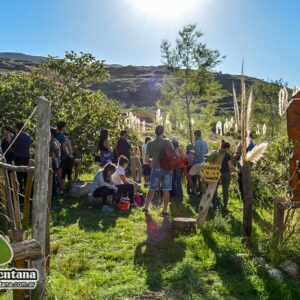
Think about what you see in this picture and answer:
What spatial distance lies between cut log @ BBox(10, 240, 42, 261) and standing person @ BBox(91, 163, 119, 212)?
18.5 ft

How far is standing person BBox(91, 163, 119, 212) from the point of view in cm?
998

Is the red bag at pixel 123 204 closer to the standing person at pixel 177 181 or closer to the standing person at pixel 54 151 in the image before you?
the standing person at pixel 54 151

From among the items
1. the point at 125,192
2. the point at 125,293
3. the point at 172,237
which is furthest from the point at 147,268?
the point at 125,192

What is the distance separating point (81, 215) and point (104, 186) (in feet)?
3.04

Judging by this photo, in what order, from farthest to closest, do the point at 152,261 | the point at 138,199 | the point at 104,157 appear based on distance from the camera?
1. the point at 104,157
2. the point at 138,199
3. the point at 152,261

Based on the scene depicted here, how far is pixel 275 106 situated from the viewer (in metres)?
27.7

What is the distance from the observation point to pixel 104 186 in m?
9.98

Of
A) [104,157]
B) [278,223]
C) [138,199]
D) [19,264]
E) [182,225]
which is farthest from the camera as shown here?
[104,157]

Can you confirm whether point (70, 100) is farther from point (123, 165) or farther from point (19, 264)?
point (19, 264)

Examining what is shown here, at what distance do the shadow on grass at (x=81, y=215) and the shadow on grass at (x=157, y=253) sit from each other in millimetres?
1032

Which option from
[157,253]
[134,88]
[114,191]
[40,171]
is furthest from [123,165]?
[134,88]
